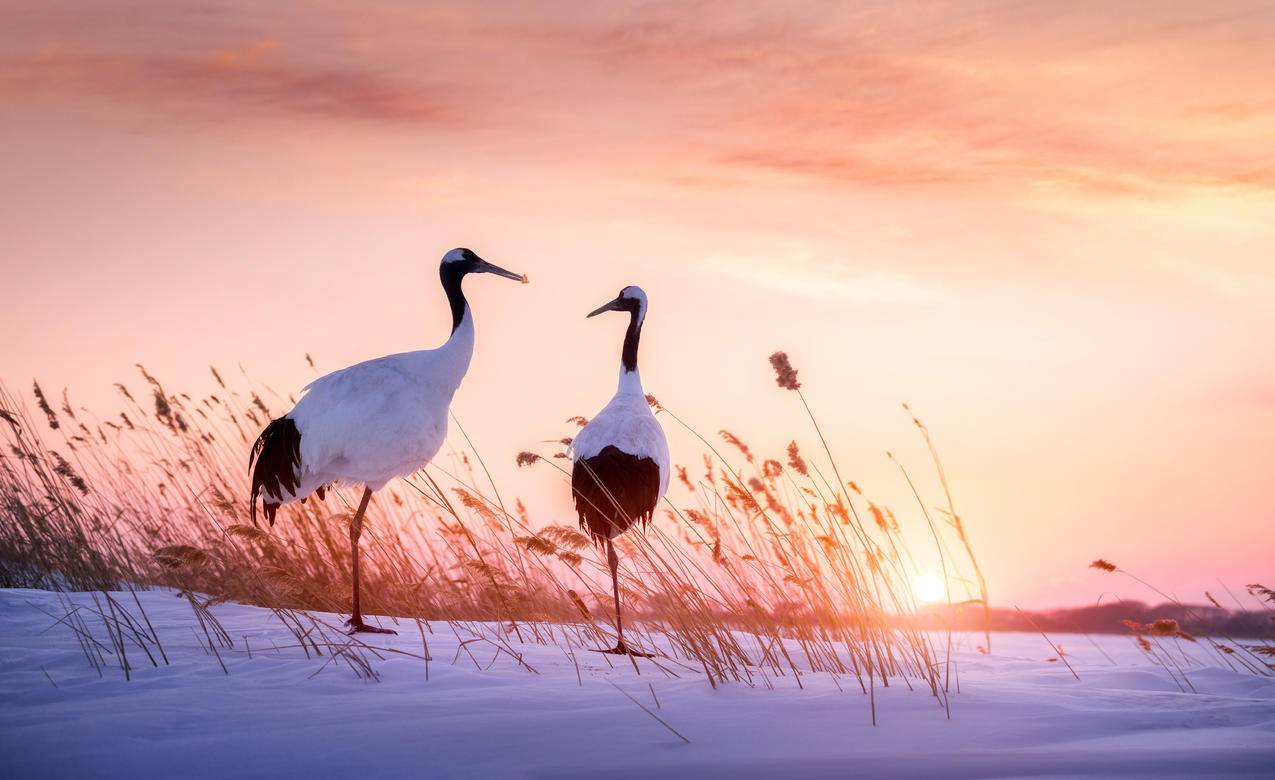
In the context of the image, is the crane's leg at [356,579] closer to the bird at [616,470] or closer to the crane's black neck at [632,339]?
the bird at [616,470]

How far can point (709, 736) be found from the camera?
11.8 ft

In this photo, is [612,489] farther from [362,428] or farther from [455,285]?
[455,285]

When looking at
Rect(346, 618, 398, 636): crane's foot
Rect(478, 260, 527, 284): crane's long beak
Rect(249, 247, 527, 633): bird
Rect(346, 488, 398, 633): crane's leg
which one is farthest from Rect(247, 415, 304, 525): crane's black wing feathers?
Rect(478, 260, 527, 284): crane's long beak

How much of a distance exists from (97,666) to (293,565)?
11.3 feet

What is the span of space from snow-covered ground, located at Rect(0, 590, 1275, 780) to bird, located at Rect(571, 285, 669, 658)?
159 cm

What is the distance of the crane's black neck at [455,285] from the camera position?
7398mm

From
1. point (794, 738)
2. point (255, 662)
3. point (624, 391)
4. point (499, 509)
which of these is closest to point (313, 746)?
point (255, 662)

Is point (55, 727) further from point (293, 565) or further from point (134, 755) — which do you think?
point (293, 565)

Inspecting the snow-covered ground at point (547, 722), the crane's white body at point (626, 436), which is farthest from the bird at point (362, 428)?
the snow-covered ground at point (547, 722)

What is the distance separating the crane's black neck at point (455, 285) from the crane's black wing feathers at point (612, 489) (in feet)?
5.00

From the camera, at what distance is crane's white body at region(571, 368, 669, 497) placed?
21.7ft

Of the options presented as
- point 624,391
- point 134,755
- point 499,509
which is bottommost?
point 134,755

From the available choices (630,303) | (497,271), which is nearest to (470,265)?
(497,271)

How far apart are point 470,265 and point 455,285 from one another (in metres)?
0.20
